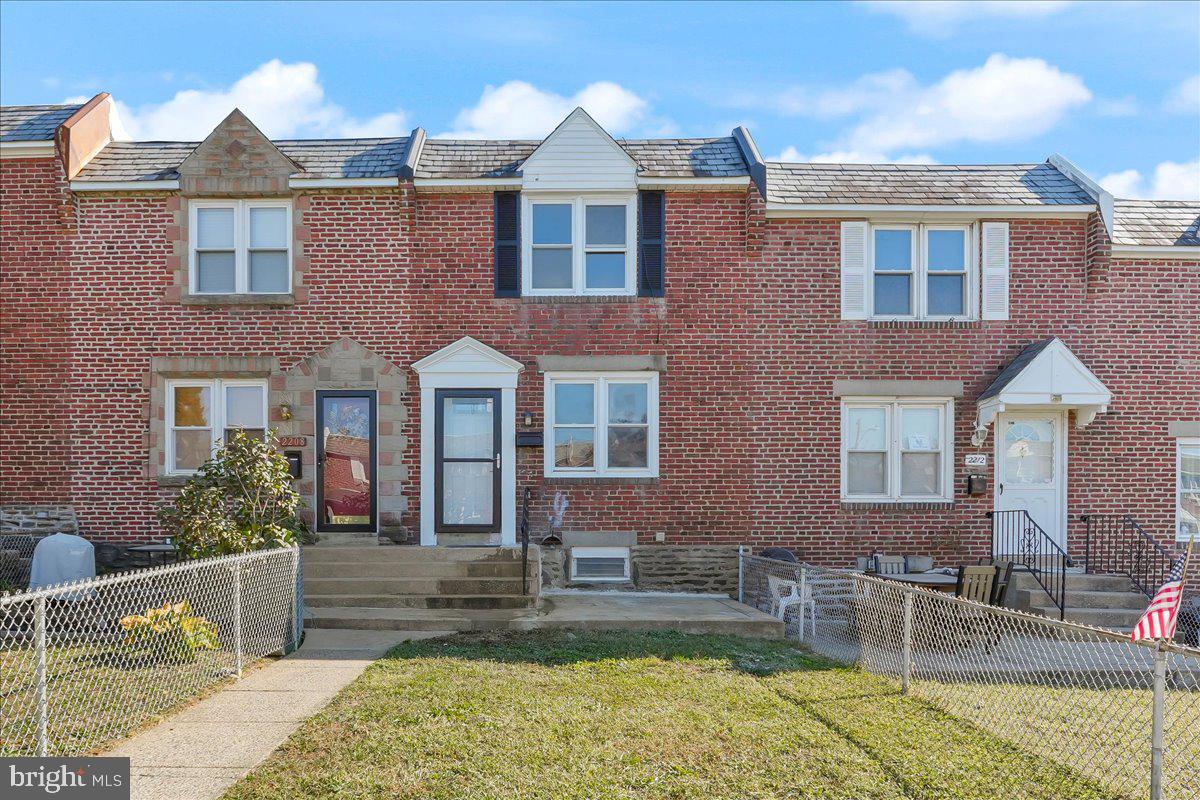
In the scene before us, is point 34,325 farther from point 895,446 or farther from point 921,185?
point 921,185

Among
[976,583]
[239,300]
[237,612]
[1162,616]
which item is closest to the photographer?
[1162,616]

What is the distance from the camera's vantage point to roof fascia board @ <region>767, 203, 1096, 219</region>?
12781mm

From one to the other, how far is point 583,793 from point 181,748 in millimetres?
2871

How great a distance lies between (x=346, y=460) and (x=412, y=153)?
479 centimetres

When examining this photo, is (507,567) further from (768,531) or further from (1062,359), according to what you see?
(1062,359)

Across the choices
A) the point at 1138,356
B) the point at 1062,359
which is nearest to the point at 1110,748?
the point at 1062,359

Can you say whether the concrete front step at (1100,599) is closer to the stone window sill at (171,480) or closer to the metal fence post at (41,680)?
the metal fence post at (41,680)

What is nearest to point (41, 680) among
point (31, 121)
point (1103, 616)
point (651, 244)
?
point (651, 244)

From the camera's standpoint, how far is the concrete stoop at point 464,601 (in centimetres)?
1010

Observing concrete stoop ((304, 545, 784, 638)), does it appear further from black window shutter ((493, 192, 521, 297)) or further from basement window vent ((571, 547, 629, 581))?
black window shutter ((493, 192, 521, 297))

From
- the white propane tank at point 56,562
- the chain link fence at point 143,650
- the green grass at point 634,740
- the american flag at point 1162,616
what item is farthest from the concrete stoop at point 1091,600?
the white propane tank at point 56,562

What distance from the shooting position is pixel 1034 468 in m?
13.1

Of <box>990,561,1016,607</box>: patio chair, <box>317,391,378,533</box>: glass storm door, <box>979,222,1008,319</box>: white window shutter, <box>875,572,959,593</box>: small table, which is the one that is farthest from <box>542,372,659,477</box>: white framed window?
<box>979,222,1008,319</box>: white window shutter

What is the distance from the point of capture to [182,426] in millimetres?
12938
